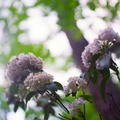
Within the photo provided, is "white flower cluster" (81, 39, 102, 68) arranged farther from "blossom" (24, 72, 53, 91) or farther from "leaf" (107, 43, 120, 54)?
"blossom" (24, 72, 53, 91)

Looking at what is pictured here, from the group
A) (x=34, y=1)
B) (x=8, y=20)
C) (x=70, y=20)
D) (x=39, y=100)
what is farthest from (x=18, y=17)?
(x=39, y=100)

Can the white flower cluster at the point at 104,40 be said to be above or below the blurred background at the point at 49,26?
below

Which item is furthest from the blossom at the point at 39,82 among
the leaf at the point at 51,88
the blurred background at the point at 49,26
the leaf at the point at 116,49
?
the blurred background at the point at 49,26

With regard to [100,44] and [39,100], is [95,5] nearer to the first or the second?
[100,44]

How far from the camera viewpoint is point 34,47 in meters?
2.36

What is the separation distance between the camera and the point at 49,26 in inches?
80.9

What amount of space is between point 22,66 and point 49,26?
4.20 ft

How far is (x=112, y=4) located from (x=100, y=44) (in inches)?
27.3

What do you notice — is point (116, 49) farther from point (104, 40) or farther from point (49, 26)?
point (49, 26)

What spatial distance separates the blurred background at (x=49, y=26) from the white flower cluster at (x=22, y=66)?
418 millimetres

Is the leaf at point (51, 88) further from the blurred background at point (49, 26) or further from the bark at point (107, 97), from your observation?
the blurred background at point (49, 26)

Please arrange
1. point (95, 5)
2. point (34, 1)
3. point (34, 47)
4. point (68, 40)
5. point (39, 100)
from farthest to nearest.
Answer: point (34, 47), point (68, 40), point (34, 1), point (95, 5), point (39, 100)

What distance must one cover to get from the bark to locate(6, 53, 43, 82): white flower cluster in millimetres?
387

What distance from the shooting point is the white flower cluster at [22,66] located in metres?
0.83
